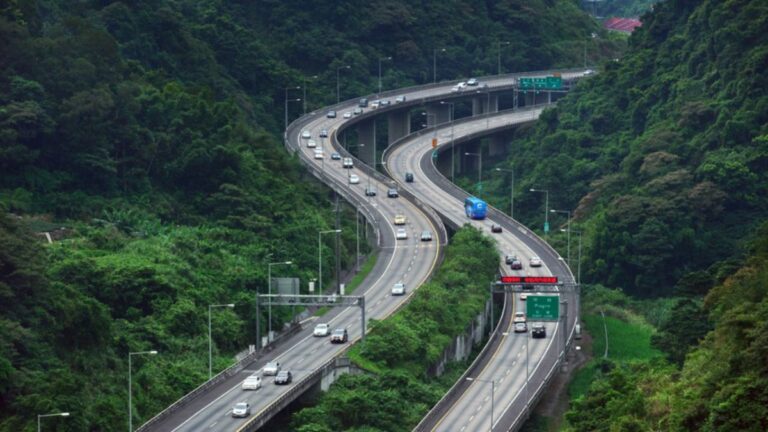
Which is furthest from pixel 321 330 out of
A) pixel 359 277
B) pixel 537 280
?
pixel 359 277

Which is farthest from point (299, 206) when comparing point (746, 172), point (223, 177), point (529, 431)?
point (529, 431)

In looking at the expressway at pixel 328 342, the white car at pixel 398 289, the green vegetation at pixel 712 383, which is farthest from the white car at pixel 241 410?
the white car at pixel 398 289

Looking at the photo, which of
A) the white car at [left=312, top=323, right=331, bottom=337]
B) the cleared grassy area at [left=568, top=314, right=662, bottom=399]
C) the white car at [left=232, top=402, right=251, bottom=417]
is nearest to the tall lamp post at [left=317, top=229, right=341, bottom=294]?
the white car at [left=312, top=323, right=331, bottom=337]

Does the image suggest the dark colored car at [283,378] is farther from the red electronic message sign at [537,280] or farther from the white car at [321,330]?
the red electronic message sign at [537,280]

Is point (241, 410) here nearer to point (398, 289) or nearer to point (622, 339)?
point (398, 289)

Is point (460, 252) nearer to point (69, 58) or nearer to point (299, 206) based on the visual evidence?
point (299, 206)

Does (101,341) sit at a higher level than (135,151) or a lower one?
lower
